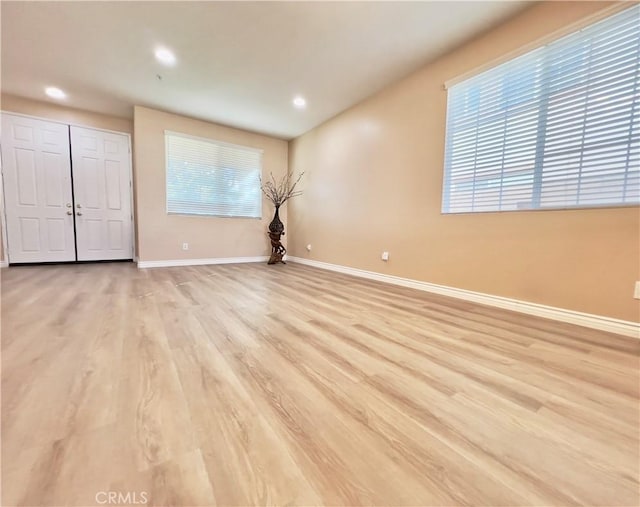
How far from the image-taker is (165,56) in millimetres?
2846

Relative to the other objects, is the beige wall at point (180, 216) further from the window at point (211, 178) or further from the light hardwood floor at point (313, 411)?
the light hardwood floor at point (313, 411)

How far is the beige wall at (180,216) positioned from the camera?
4145mm

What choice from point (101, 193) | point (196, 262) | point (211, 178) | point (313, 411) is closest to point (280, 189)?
point (211, 178)

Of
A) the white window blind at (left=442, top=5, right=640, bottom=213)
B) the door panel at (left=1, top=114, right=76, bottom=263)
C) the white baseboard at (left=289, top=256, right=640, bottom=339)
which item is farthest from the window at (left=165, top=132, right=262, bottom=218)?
the white window blind at (left=442, top=5, right=640, bottom=213)

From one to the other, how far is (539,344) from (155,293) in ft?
10.4

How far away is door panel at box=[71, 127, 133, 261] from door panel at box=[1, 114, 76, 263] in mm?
135

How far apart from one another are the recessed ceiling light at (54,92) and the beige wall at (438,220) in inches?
146

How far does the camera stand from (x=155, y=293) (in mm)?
2586

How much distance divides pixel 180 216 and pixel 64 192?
1867 mm

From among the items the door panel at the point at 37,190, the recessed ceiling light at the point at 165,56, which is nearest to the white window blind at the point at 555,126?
the recessed ceiling light at the point at 165,56

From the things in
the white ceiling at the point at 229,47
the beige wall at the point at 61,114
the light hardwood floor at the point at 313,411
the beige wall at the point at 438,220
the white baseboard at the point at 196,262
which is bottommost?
the light hardwood floor at the point at 313,411

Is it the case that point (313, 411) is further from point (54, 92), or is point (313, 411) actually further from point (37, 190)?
point (37, 190)

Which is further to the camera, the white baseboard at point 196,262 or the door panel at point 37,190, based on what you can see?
the white baseboard at point 196,262
